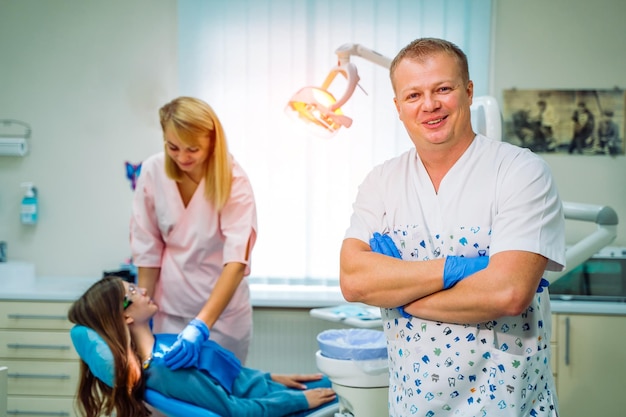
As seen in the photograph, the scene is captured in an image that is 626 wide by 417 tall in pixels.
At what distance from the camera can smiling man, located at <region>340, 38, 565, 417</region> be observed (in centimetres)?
129

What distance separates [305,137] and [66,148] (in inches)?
51.1

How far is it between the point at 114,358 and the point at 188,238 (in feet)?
1.64

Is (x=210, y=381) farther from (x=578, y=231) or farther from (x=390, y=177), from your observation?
(x=578, y=231)

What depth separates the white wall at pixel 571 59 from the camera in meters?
3.48

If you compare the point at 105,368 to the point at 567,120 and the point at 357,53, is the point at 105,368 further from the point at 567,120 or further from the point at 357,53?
the point at 567,120

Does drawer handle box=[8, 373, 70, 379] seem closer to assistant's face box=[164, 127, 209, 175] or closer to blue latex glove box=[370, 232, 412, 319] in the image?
assistant's face box=[164, 127, 209, 175]

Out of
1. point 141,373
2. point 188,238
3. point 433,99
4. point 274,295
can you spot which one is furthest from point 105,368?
point 274,295

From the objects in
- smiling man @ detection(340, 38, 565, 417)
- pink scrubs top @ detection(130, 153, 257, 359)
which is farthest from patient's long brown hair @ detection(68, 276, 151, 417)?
smiling man @ detection(340, 38, 565, 417)

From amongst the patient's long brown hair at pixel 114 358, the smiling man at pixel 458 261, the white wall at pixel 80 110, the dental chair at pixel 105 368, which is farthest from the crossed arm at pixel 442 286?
the white wall at pixel 80 110

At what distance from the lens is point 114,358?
6.72ft

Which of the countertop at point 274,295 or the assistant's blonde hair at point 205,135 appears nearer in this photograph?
the assistant's blonde hair at point 205,135

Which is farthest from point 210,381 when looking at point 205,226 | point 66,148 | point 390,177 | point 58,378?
point 66,148

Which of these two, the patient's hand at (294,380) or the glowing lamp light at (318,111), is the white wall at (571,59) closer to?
the glowing lamp light at (318,111)

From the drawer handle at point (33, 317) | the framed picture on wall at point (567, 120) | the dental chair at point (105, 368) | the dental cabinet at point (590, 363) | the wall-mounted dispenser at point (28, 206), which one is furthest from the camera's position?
the wall-mounted dispenser at point (28, 206)
